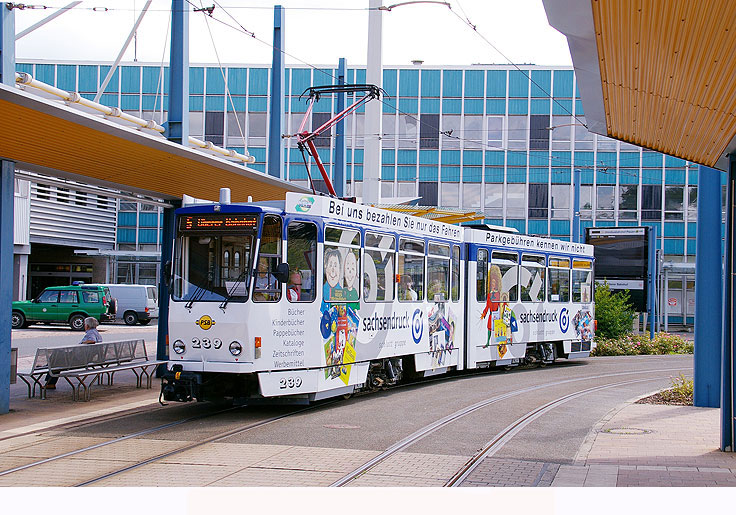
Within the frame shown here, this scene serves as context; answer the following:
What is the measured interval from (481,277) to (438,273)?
207 centimetres

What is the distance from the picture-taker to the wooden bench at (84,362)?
570 inches

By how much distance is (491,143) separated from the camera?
49.3 metres

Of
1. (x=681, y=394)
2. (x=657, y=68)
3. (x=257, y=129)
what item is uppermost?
(x=257, y=129)

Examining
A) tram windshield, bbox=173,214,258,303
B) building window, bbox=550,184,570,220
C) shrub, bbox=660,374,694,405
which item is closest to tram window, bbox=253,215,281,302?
tram windshield, bbox=173,214,258,303

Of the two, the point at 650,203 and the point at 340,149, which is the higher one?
the point at 650,203

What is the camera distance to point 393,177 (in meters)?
50.2

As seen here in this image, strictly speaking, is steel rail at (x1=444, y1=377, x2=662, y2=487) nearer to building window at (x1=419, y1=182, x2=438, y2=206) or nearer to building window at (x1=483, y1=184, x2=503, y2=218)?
building window at (x1=483, y1=184, x2=503, y2=218)

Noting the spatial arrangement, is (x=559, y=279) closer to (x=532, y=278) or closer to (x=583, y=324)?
(x=532, y=278)

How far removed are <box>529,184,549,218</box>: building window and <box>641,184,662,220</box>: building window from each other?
529cm

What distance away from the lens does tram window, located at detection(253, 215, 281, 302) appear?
12352 millimetres

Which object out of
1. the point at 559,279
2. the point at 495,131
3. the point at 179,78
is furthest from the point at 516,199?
the point at 179,78

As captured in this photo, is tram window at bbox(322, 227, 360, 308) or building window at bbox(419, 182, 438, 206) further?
building window at bbox(419, 182, 438, 206)

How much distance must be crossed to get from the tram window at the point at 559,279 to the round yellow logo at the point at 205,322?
11595 millimetres
